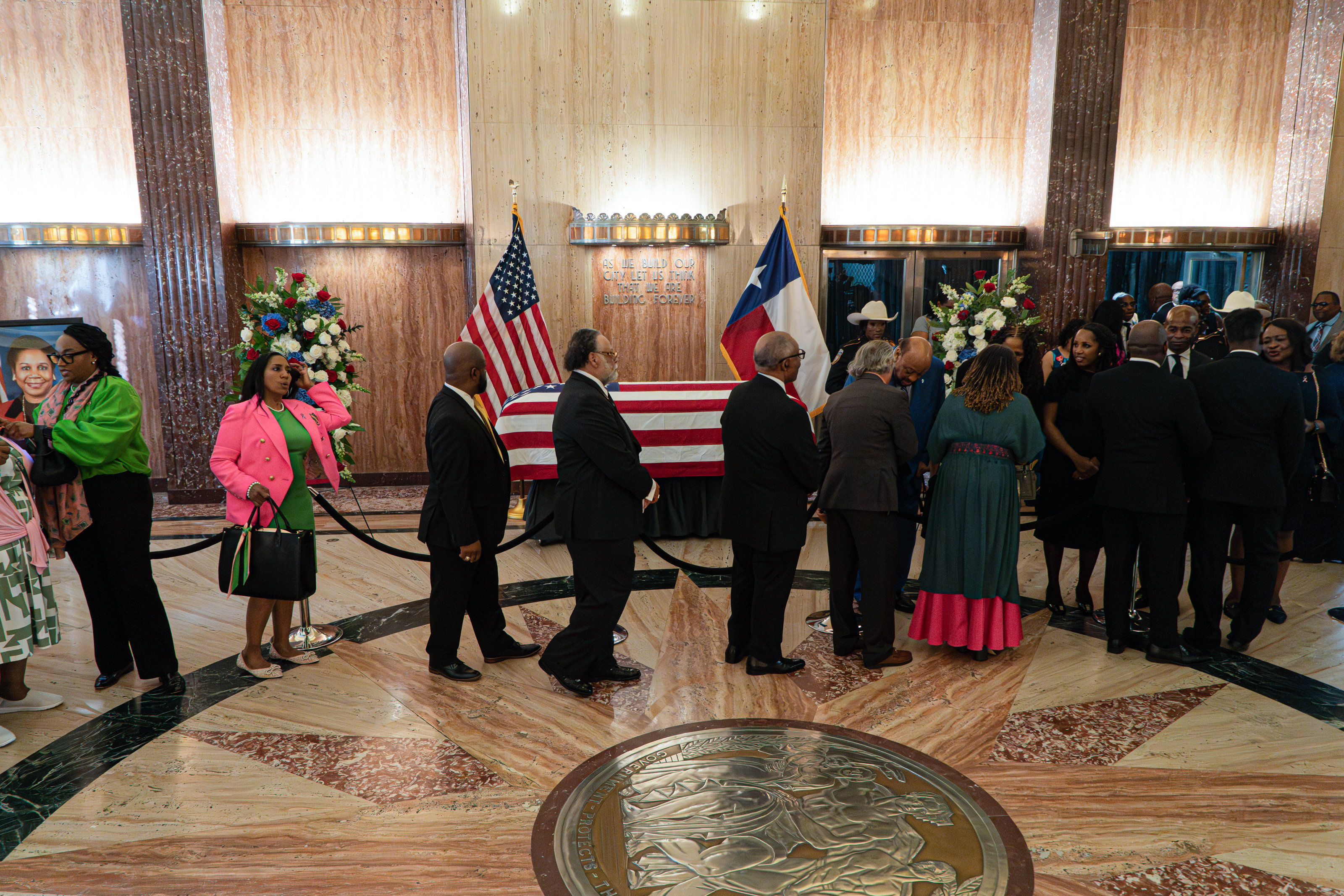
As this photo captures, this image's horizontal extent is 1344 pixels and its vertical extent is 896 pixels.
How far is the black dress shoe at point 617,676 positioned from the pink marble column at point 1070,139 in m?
6.24

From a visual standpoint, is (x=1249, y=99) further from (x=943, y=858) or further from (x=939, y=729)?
(x=943, y=858)

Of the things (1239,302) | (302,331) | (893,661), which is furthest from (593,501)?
(1239,302)

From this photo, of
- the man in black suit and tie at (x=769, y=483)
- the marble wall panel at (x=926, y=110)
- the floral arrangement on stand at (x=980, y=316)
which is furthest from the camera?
the marble wall panel at (x=926, y=110)

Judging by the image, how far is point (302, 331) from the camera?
5844 millimetres

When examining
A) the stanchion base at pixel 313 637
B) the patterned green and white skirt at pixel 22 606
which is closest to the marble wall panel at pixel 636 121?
the stanchion base at pixel 313 637

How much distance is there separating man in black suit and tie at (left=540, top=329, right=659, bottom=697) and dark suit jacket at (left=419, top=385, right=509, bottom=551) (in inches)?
14.1

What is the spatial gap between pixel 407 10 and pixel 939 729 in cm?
836

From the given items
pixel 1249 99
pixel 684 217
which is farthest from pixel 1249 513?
pixel 1249 99

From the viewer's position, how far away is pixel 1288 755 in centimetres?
334

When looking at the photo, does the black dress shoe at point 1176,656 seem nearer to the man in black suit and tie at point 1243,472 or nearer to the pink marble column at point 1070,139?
the man in black suit and tie at point 1243,472

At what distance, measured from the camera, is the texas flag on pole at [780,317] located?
6789mm

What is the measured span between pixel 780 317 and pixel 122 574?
16.2 feet

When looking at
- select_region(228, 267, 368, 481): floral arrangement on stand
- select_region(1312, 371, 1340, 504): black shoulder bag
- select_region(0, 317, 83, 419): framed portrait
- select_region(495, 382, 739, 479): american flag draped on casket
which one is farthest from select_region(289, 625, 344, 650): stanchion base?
select_region(1312, 371, 1340, 504): black shoulder bag

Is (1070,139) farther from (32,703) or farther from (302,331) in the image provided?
(32,703)
